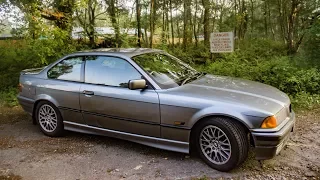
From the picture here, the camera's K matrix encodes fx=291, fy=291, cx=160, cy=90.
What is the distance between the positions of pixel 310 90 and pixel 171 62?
153 inches

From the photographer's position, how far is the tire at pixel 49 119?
4891 millimetres

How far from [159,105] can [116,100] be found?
706 mm

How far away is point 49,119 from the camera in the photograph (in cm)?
499

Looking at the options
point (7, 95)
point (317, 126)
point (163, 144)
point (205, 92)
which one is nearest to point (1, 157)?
point (163, 144)

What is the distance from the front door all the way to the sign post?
4671 mm

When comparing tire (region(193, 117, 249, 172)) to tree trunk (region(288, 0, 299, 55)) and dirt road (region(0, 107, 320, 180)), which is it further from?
tree trunk (region(288, 0, 299, 55))

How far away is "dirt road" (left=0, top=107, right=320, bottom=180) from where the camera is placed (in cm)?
355

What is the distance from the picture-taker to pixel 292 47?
13516 millimetres

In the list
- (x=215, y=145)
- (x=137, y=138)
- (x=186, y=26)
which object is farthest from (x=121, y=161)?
(x=186, y=26)

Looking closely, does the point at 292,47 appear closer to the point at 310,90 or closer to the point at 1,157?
the point at 310,90

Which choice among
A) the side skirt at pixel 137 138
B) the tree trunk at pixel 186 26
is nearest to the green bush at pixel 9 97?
the side skirt at pixel 137 138

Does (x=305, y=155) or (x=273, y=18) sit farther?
(x=273, y=18)

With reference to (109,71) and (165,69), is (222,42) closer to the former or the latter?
(165,69)

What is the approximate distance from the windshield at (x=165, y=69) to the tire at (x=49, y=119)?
173cm
